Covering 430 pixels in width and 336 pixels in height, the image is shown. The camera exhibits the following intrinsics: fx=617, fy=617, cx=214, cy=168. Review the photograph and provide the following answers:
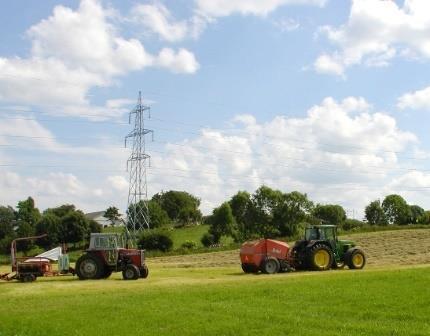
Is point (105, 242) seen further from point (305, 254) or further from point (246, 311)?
point (246, 311)

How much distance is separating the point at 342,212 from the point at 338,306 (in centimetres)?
11873

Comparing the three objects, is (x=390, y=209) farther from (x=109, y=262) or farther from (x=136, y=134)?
(x=109, y=262)

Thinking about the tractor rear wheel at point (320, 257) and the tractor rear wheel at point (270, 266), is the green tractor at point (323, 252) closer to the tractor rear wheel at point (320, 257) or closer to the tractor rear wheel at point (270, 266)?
the tractor rear wheel at point (320, 257)

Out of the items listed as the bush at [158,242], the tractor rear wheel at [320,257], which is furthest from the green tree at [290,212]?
the tractor rear wheel at [320,257]

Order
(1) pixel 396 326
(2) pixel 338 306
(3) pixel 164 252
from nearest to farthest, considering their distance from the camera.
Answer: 1. (1) pixel 396 326
2. (2) pixel 338 306
3. (3) pixel 164 252

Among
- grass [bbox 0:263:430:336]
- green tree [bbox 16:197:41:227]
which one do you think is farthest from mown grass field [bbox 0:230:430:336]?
green tree [bbox 16:197:41:227]

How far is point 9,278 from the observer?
30500mm

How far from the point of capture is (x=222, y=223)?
281 ft

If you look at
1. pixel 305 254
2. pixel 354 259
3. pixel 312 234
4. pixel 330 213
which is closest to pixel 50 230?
pixel 330 213

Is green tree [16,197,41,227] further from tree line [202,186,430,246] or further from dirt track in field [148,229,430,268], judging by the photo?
dirt track in field [148,229,430,268]

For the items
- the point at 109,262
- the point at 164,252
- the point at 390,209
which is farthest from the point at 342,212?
the point at 109,262

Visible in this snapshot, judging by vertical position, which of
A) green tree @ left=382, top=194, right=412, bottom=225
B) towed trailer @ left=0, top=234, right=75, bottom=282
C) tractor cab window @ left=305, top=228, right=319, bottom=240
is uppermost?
green tree @ left=382, top=194, right=412, bottom=225

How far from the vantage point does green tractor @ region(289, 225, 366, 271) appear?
1196 inches

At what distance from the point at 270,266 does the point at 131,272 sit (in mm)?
6726
